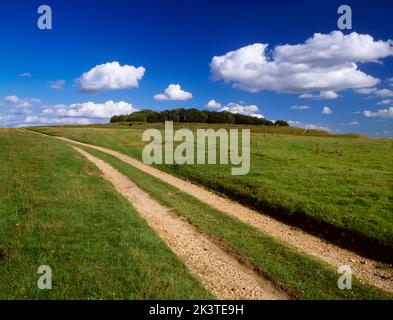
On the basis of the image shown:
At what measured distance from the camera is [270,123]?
183875mm

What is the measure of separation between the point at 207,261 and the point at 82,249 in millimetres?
5031

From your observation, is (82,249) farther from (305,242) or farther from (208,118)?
(208,118)

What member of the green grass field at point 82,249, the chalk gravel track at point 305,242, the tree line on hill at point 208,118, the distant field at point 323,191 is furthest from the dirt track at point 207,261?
the tree line on hill at point 208,118

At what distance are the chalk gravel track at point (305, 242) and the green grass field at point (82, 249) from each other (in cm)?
635

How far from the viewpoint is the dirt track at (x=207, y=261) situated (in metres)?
11.7

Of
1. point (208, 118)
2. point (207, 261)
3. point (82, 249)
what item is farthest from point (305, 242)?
point (208, 118)

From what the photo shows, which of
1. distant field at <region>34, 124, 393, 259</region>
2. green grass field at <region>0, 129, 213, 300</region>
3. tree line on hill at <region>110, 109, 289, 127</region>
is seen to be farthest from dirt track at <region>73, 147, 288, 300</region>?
tree line on hill at <region>110, 109, 289, 127</region>

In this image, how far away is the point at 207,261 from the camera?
13.8 meters

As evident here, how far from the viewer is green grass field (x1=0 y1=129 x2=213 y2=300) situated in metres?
10.6

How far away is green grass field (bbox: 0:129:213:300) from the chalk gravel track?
6349 mm

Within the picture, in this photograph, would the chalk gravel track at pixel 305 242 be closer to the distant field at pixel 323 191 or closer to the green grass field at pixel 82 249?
the distant field at pixel 323 191
